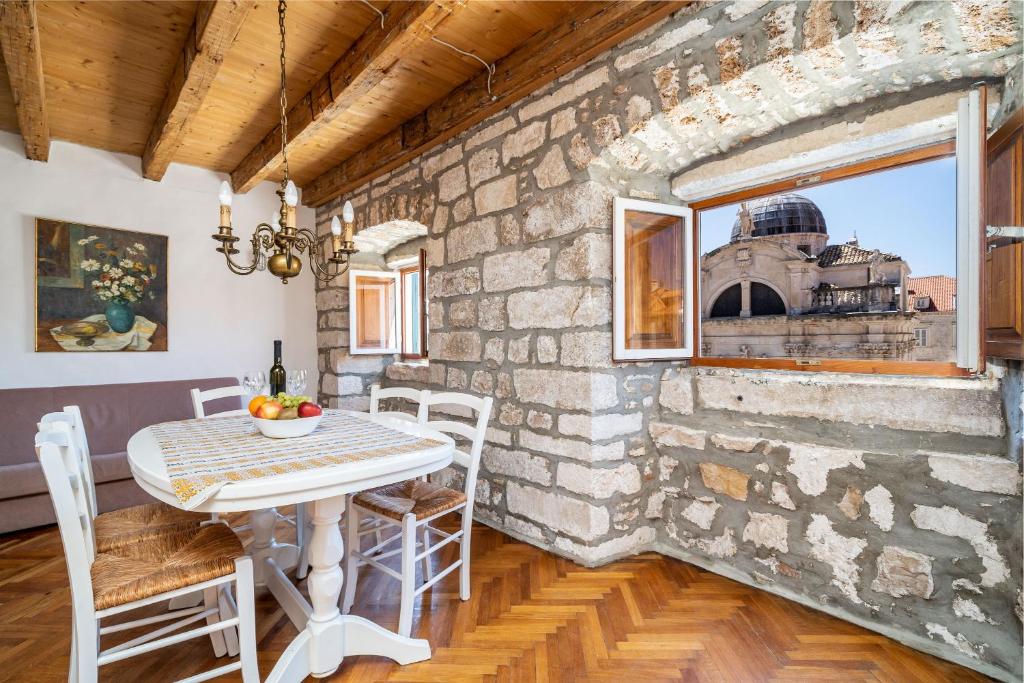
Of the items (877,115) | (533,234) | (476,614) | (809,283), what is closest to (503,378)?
(533,234)

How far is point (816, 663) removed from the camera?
1633 millimetres

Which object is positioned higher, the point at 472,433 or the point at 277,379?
the point at 277,379

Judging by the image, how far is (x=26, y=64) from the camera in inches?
89.3

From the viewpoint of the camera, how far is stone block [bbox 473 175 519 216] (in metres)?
2.67

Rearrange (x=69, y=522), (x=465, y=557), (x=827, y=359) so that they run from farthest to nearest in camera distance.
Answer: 1. (x=827, y=359)
2. (x=465, y=557)
3. (x=69, y=522)

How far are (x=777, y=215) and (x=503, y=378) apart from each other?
1.59 metres

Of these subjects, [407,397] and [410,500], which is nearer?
[410,500]

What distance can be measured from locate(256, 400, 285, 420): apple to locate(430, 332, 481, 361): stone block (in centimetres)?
131

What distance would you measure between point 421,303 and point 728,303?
2.55 metres

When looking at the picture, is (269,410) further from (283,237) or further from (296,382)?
(283,237)

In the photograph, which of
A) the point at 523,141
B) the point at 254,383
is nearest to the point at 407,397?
the point at 254,383

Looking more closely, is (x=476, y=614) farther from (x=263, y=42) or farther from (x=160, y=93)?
(x=160, y=93)

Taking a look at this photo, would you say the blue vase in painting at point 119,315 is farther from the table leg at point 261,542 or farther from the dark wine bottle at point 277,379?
the table leg at point 261,542

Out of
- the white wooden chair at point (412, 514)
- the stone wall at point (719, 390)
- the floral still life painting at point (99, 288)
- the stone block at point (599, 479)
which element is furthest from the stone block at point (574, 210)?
the floral still life painting at point (99, 288)
